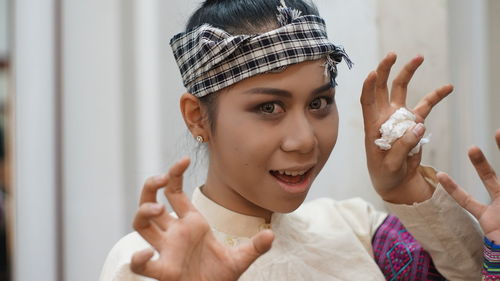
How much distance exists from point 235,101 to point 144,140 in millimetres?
1131

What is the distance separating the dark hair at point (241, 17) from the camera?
1.25m

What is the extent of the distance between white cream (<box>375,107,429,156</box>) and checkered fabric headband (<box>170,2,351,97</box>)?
0.20 metres

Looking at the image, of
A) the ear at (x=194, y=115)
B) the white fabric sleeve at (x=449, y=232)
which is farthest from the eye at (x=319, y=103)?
the white fabric sleeve at (x=449, y=232)

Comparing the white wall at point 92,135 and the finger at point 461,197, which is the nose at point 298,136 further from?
the white wall at point 92,135

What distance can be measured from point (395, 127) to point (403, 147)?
5 cm

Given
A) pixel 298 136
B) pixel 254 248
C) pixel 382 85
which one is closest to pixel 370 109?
pixel 382 85

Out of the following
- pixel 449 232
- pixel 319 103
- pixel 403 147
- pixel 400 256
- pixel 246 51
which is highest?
pixel 246 51

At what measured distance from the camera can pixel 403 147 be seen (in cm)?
135

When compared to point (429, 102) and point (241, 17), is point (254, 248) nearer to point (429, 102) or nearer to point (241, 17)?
point (241, 17)

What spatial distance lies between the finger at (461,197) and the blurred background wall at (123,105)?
0.51m

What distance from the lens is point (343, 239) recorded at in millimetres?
1497

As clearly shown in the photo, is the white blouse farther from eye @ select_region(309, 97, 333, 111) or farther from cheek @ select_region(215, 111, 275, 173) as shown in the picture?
eye @ select_region(309, 97, 333, 111)

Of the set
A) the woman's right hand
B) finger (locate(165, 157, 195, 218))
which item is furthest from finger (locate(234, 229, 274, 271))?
finger (locate(165, 157, 195, 218))

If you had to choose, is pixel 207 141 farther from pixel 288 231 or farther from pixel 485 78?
pixel 485 78
